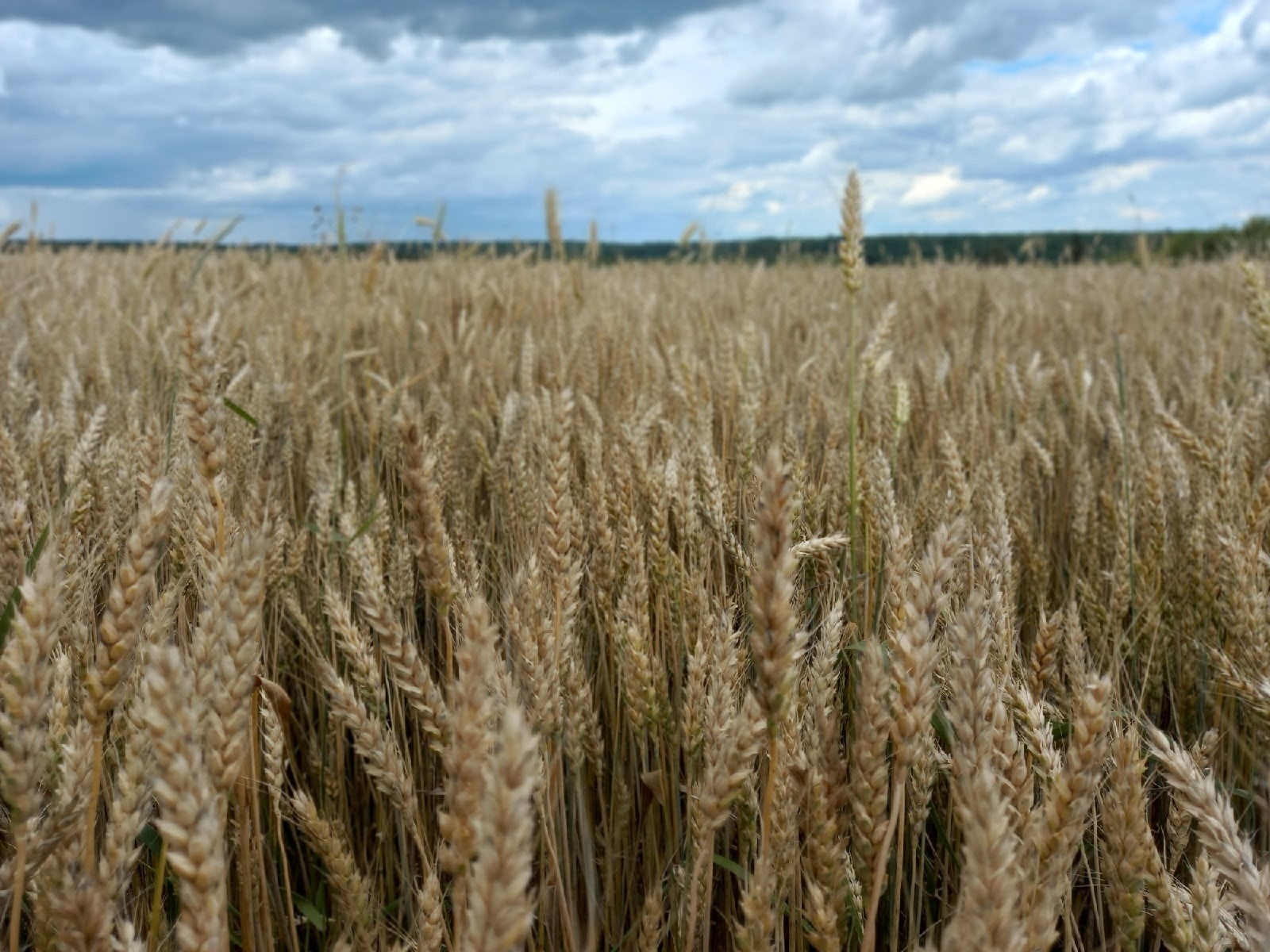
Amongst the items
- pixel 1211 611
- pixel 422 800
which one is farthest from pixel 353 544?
pixel 1211 611

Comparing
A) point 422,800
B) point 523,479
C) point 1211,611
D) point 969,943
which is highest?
point 523,479

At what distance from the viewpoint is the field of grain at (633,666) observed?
25.4 inches

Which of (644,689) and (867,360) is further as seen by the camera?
(867,360)

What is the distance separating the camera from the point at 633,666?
103 centimetres

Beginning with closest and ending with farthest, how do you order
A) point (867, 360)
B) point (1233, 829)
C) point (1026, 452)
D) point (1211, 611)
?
point (1233, 829)
point (1211, 611)
point (867, 360)
point (1026, 452)

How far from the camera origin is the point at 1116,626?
1.30 m

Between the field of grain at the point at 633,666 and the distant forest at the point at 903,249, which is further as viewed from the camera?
the distant forest at the point at 903,249

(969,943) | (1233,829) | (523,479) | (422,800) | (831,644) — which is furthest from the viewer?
(523,479)

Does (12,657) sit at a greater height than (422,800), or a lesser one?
greater

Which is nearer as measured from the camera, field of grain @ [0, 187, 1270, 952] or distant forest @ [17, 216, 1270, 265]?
field of grain @ [0, 187, 1270, 952]

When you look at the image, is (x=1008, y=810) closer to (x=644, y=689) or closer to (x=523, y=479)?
(x=644, y=689)

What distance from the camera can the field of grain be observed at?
2.11 ft

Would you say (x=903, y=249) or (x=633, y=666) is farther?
(x=903, y=249)

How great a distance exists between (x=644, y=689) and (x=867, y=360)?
38.7 inches
